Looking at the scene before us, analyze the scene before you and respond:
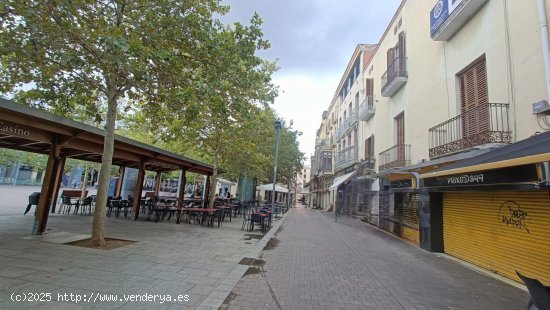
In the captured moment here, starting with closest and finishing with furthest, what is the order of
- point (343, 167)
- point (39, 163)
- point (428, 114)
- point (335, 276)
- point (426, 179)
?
1. point (335, 276)
2. point (426, 179)
3. point (428, 114)
4. point (343, 167)
5. point (39, 163)

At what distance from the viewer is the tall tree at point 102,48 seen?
624cm

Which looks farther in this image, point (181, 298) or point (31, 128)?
point (31, 128)

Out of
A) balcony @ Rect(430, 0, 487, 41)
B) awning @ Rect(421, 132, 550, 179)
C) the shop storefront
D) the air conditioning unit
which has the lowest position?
the shop storefront

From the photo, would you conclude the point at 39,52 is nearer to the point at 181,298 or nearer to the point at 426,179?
the point at 181,298

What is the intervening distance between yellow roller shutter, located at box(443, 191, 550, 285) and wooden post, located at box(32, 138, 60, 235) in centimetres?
1172

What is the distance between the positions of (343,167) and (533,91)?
65.4 feet

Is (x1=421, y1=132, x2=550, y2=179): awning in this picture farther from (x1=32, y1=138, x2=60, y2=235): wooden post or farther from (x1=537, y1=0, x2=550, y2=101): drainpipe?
(x1=32, y1=138, x2=60, y2=235): wooden post

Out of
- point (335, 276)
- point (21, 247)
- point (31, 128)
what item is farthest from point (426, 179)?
point (31, 128)

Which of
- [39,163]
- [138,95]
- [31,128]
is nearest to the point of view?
[31,128]

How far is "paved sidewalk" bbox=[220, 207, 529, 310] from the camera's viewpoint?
4727 mm

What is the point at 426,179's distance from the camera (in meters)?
9.09

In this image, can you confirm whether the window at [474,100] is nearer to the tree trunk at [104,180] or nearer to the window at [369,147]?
the window at [369,147]

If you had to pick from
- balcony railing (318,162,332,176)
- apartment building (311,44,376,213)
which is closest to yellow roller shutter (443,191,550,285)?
apartment building (311,44,376,213)

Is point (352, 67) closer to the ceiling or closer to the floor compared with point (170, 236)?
closer to the ceiling
